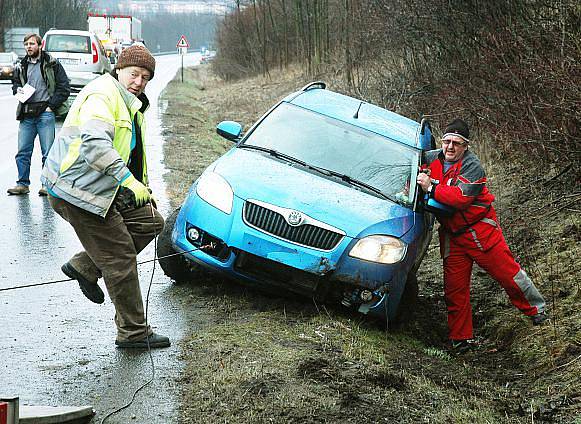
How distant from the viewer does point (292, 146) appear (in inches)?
324

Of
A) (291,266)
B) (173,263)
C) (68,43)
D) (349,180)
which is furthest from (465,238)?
(68,43)

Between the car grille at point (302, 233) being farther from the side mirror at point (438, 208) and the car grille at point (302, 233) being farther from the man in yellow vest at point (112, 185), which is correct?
the man in yellow vest at point (112, 185)

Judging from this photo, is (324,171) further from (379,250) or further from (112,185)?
(112,185)

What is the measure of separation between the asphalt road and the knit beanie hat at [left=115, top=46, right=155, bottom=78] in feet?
5.87

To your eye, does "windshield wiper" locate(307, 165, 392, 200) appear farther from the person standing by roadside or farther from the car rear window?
the car rear window

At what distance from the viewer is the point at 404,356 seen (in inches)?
259

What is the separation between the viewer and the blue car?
6.86m

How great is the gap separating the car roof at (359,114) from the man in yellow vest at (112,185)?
3.08 metres

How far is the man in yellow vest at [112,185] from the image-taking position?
5512 mm

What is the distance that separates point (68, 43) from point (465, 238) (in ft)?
64.7

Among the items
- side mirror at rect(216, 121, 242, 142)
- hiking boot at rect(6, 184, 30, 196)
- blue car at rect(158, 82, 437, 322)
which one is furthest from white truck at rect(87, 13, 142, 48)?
blue car at rect(158, 82, 437, 322)

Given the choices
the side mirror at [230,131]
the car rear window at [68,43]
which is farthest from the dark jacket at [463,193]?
the car rear window at [68,43]

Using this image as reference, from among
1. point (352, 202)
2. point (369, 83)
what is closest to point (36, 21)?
point (369, 83)

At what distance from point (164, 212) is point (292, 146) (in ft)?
9.42
